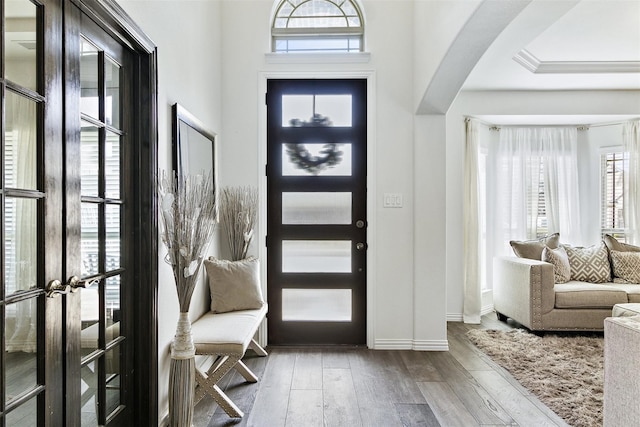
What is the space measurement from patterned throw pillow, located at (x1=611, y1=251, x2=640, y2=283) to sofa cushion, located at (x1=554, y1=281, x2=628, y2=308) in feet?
1.36

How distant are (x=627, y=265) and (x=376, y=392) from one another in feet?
10.6

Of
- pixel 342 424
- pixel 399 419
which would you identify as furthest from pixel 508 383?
pixel 342 424


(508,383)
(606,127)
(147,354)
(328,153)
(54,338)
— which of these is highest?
(606,127)

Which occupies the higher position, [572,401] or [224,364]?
[224,364]

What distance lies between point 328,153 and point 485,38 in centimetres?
153

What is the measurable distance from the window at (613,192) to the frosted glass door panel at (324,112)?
348cm

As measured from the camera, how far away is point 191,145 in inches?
100

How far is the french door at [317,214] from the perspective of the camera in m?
3.45

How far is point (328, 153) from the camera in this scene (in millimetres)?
3459

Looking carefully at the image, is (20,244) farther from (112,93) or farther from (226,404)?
(226,404)

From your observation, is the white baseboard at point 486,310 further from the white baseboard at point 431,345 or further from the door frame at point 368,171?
the door frame at point 368,171

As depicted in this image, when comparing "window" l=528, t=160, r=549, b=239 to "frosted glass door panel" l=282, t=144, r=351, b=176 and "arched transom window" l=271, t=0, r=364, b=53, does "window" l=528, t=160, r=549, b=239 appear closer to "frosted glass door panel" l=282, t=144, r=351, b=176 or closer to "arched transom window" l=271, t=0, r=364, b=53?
"frosted glass door panel" l=282, t=144, r=351, b=176

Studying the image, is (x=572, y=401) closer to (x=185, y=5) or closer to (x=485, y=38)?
(x=485, y=38)

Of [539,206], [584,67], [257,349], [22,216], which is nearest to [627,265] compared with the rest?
[539,206]
